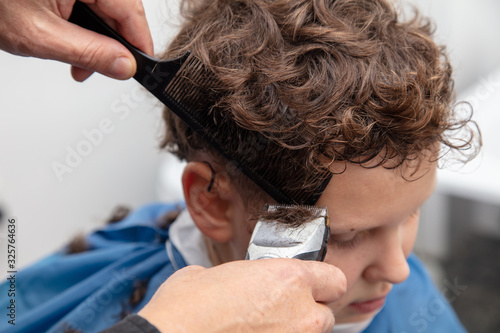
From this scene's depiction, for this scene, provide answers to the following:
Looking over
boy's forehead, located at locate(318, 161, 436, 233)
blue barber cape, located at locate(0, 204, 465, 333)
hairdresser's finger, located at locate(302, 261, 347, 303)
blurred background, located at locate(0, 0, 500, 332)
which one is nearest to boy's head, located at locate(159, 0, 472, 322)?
boy's forehead, located at locate(318, 161, 436, 233)

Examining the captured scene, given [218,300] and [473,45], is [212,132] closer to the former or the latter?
[218,300]

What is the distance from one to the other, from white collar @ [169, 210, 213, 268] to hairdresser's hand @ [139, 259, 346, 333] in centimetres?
38

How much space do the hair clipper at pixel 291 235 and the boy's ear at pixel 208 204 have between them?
0.67 ft

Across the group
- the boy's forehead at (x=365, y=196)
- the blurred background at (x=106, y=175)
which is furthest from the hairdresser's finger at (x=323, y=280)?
the blurred background at (x=106, y=175)

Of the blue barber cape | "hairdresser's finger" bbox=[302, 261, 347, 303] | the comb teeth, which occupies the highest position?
the comb teeth

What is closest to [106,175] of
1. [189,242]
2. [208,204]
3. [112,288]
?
[112,288]

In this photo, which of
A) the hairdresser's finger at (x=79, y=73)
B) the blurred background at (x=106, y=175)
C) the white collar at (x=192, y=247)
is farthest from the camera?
the blurred background at (x=106, y=175)

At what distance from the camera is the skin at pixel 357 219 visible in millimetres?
785

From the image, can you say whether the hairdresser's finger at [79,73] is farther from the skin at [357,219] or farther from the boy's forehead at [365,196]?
the boy's forehead at [365,196]

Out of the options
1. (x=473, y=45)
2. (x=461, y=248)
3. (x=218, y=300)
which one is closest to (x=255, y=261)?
(x=218, y=300)

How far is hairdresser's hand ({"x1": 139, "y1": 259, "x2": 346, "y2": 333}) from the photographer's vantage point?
0.60m

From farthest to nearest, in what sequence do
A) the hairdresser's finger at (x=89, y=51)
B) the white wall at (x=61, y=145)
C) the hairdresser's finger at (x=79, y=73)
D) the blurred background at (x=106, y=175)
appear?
the white wall at (x=61, y=145), the blurred background at (x=106, y=175), the hairdresser's finger at (x=79, y=73), the hairdresser's finger at (x=89, y=51)

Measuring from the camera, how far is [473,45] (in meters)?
3.34

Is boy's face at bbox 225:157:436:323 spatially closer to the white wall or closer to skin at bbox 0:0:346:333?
skin at bbox 0:0:346:333
